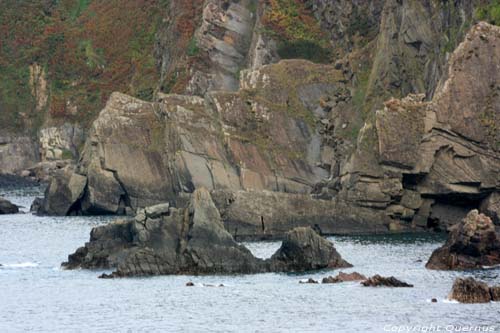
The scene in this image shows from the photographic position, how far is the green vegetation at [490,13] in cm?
10456

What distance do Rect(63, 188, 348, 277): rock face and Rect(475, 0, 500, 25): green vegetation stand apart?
29968mm

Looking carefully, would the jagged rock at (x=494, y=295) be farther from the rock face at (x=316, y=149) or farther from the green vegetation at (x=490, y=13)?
the green vegetation at (x=490, y=13)

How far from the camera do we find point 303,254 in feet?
260

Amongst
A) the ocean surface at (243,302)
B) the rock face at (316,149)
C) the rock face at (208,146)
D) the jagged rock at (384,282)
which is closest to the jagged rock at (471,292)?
the ocean surface at (243,302)

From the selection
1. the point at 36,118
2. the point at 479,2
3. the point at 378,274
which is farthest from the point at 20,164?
the point at 378,274

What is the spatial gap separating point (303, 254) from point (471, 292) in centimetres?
1436

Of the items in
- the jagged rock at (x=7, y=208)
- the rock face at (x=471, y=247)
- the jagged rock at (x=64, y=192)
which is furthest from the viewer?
the jagged rock at (x=7, y=208)

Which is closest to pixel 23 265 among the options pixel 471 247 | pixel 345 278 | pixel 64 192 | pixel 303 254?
pixel 303 254

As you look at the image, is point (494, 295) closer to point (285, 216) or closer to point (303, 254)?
point (303, 254)

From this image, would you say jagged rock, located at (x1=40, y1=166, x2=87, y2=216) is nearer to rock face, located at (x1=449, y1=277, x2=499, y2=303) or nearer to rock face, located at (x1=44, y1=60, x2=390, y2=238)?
rock face, located at (x1=44, y1=60, x2=390, y2=238)

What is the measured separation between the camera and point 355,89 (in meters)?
126

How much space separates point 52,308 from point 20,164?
116829 mm

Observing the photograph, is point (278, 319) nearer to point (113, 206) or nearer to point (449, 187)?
point (449, 187)

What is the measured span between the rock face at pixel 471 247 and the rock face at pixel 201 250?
17.9 ft
